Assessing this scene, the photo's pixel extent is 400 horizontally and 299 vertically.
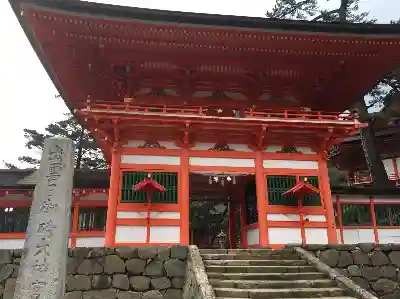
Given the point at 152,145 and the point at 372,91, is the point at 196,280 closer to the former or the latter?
the point at 152,145

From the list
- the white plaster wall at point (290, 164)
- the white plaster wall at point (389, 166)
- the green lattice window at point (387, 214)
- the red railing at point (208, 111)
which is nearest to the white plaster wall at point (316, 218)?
the white plaster wall at point (290, 164)

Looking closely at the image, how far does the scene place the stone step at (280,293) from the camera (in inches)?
275

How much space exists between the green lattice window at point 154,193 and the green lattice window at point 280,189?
3368 mm

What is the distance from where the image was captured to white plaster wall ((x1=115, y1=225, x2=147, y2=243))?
10953mm

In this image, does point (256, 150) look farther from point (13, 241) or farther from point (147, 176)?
point (13, 241)

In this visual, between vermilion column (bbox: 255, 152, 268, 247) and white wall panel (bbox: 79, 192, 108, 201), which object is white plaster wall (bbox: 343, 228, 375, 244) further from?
white wall panel (bbox: 79, 192, 108, 201)

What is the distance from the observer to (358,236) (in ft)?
44.6

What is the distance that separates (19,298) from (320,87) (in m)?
12.7

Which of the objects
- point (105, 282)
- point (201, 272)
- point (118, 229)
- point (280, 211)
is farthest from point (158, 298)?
point (280, 211)

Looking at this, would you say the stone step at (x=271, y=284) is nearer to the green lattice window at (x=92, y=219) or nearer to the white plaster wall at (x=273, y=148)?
the white plaster wall at (x=273, y=148)

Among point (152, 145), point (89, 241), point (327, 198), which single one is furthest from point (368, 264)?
point (89, 241)

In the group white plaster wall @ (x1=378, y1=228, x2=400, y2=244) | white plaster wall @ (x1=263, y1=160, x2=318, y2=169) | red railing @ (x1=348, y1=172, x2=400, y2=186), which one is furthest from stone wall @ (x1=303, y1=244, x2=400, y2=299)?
red railing @ (x1=348, y1=172, x2=400, y2=186)

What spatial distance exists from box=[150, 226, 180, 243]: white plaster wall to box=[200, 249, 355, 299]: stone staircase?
71.8 inches

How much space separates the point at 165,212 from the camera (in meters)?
11.3
